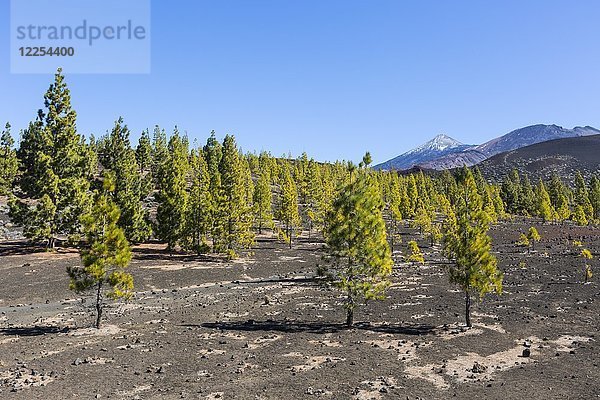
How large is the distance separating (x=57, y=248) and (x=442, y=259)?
53.9 meters

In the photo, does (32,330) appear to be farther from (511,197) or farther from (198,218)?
(511,197)

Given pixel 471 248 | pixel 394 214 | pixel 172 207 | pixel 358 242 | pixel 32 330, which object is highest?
pixel 172 207

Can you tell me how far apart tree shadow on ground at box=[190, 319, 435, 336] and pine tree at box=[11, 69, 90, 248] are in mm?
38953

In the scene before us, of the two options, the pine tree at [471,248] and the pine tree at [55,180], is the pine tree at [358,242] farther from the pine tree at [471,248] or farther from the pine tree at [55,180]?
the pine tree at [55,180]

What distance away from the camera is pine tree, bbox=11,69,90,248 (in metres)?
57.1

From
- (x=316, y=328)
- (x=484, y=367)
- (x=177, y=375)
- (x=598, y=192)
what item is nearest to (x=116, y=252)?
(x=177, y=375)

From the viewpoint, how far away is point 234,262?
6044 cm

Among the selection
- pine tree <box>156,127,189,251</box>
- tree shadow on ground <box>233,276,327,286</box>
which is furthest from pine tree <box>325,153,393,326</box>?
pine tree <box>156,127,189,251</box>

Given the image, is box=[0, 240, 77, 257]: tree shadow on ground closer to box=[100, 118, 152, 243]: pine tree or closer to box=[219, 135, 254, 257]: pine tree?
box=[100, 118, 152, 243]: pine tree

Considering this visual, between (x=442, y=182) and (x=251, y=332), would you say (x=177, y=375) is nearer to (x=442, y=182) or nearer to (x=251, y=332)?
(x=251, y=332)

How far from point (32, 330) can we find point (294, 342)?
16.9m

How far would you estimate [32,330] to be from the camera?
27875 millimetres

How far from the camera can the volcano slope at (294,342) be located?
58.7 ft

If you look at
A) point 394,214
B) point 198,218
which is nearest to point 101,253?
point 198,218
